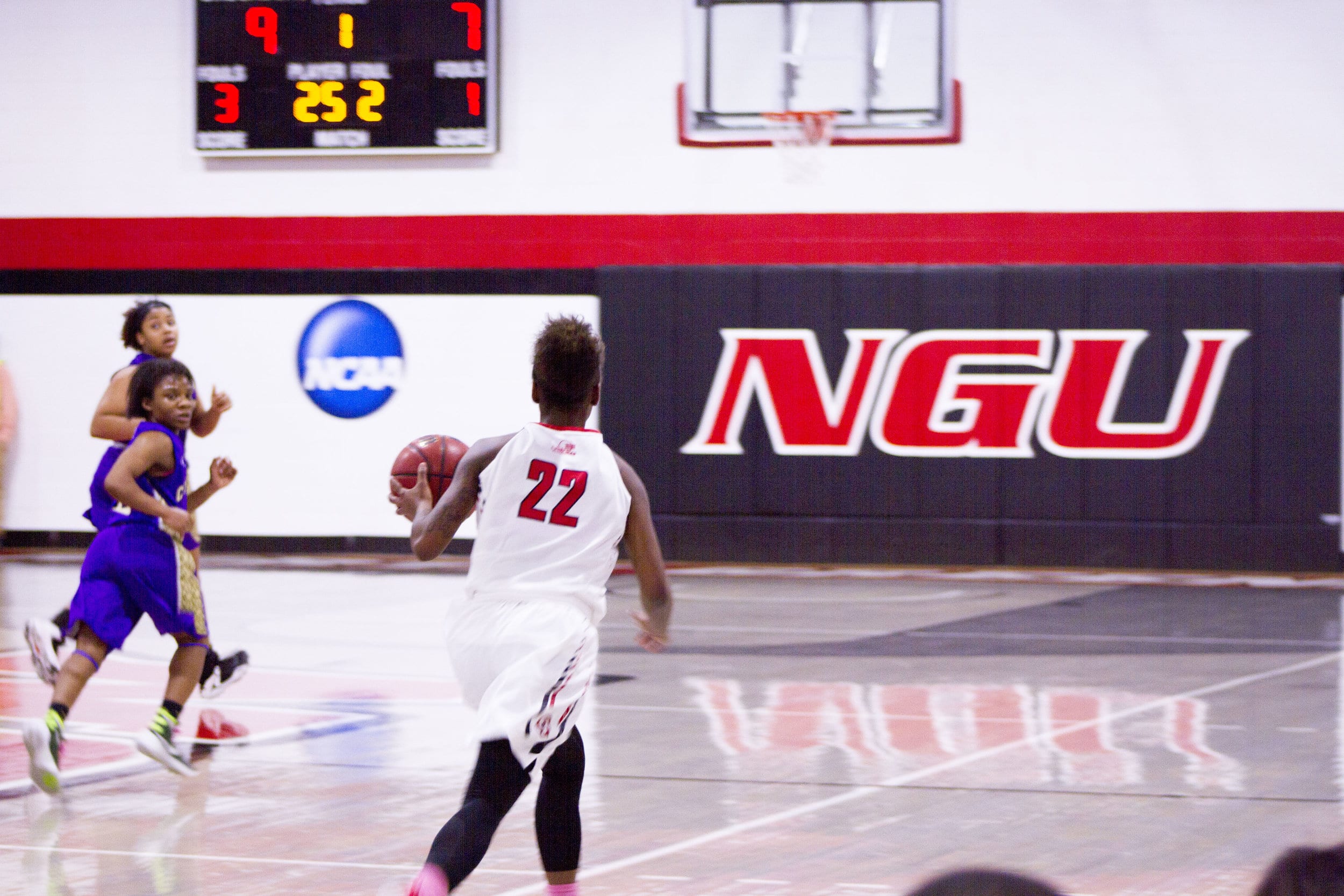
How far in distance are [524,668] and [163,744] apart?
2.94 metres

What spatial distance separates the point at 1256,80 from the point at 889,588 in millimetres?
5586

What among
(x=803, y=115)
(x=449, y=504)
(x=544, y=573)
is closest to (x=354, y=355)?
(x=803, y=115)

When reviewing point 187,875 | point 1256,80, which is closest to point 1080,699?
point 187,875

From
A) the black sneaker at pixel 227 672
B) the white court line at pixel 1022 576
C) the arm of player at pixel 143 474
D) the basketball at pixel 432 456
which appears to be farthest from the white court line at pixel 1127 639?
the arm of player at pixel 143 474

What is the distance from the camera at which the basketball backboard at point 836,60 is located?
14523mm

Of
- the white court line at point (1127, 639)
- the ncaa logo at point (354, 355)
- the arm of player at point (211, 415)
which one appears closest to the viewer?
the arm of player at point (211, 415)

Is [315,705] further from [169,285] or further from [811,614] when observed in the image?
[169,285]

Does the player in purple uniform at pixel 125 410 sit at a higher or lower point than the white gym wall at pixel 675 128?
lower

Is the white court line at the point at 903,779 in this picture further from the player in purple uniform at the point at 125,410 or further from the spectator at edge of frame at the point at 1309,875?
the spectator at edge of frame at the point at 1309,875

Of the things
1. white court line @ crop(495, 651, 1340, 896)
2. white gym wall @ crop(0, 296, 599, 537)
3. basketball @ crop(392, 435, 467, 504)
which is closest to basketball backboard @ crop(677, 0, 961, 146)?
white gym wall @ crop(0, 296, 599, 537)

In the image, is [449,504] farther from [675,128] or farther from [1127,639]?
[675,128]

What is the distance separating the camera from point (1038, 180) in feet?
50.4

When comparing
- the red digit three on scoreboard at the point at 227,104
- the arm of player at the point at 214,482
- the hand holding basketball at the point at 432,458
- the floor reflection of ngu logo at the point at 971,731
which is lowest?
the floor reflection of ngu logo at the point at 971,731

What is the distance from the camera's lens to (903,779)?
6.80 metres
